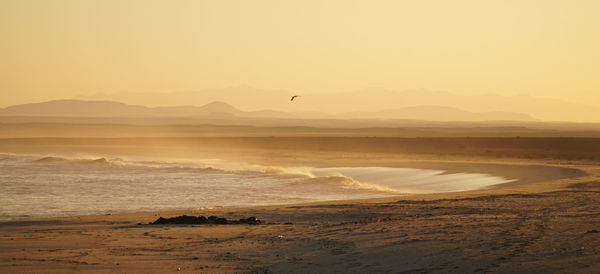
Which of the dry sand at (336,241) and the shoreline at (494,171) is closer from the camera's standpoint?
the dry sand at (336,241)

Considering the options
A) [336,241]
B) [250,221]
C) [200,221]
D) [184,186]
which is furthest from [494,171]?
[336,241]

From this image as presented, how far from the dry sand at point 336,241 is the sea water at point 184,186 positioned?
3.74m

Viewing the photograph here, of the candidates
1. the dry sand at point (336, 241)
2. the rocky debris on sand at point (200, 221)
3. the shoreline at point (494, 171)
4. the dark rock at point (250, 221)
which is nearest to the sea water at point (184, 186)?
the shoreline at point (494, 171)

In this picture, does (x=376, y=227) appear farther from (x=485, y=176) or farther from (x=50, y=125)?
(x=50, y=125)

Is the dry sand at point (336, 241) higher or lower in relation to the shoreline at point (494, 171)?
lower

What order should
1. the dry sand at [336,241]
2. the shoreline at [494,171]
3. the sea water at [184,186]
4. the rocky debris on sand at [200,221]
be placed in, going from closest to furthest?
the dry sand at [336,241], the rocky debris on sand at [200,221], the sea water at [184,186], the shoreline at [494,171]

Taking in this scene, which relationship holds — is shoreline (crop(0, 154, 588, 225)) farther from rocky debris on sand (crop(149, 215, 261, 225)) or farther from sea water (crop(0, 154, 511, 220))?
rocky debris on sand (crop(149, 215, 261, 225))

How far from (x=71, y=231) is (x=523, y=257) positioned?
9351mm

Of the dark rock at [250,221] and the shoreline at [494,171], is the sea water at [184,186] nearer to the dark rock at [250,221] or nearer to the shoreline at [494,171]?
the shoreline at [494,171]

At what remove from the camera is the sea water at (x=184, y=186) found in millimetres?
21672

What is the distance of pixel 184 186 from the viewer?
1094 inches

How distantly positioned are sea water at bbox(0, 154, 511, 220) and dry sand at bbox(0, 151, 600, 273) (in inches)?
147

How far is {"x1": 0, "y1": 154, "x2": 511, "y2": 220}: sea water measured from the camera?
71.1ft

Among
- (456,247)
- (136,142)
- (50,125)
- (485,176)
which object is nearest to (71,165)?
(485,176)
